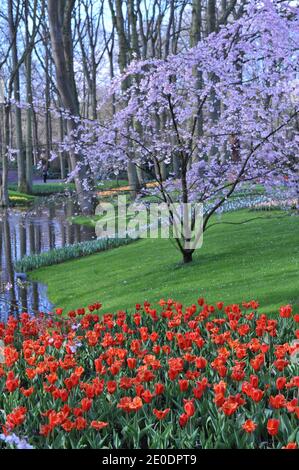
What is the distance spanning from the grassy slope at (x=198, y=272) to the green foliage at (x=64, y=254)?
1.08 feet

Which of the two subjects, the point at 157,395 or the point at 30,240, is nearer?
the point at 157,395

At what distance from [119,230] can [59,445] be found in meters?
14.6

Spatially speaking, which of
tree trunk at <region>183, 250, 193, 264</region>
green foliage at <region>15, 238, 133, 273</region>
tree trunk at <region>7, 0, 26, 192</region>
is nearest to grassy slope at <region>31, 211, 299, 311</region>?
tree trunk at <region>183, 250, 193, 264</region>

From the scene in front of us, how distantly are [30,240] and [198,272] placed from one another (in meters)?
9.46

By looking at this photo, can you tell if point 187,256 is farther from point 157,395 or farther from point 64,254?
point 157,395

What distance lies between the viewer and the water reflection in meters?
10.5

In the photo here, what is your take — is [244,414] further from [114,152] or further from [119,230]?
[119,230]

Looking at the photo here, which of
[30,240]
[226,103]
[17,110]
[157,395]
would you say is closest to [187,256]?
[226,103]

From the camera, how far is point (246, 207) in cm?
2122

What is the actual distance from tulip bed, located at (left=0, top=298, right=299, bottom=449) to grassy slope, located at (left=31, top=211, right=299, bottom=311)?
229cm

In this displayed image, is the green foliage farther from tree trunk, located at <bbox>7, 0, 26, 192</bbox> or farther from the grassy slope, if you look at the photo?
tree trunk, located at <bbox>7, 0, 26, 192</bbox>

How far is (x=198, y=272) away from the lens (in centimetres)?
1008

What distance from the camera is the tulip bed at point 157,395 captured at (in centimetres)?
357
